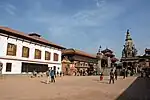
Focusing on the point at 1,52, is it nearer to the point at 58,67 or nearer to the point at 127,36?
the point at 58,67

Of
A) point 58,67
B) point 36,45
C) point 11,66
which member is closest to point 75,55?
point 58,67

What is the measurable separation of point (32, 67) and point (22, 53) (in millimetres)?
3684

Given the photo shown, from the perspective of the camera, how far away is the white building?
26.7 meters

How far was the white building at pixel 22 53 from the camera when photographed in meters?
26.7

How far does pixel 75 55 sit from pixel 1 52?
25960 millimetres

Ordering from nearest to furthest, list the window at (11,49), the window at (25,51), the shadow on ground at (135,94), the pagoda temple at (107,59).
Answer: the shadow on ground at (135,94), the window at (11,49), the window at (25,51), the pagoda temple at (107,59)

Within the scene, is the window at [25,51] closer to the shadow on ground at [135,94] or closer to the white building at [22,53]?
the white building at [22,53]

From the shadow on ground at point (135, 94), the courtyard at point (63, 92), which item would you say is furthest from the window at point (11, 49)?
the shadow on ground at point (135, 94)

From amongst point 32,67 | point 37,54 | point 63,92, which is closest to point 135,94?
point 63,92

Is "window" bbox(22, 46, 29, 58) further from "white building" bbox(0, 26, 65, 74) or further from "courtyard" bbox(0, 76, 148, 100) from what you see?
"courtyard" bbox(0, 76, 148, 100)

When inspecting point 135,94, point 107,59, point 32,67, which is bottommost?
point 135,94

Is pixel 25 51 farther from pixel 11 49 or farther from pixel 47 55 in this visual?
pixel 47 55

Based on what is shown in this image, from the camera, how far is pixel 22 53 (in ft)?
98.8

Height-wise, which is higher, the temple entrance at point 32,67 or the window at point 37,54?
the window at point 37,54
